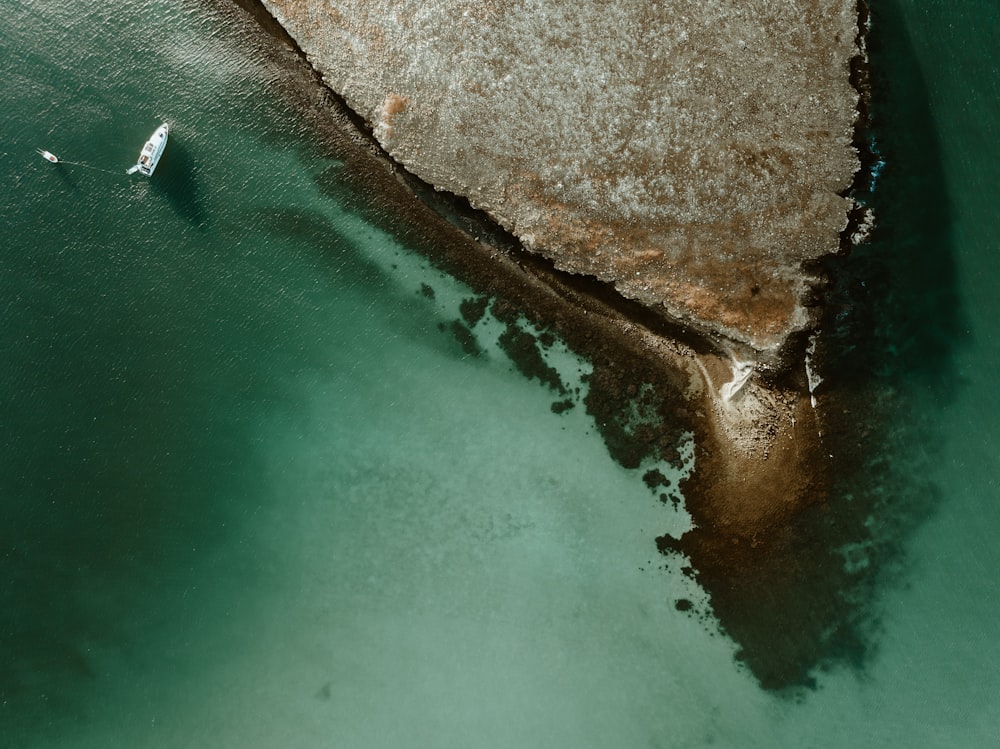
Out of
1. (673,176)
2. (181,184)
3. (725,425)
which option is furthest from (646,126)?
(181,184)

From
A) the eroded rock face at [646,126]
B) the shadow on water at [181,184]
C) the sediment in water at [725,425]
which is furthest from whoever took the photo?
the shadow on water at [181,184]

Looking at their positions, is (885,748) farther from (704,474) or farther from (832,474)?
(704,474)

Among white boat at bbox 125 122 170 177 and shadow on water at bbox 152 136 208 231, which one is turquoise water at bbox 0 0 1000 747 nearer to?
shadow on water at bbox 152 136 208 231

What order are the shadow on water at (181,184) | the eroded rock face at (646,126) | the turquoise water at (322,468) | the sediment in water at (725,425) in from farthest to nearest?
the shadow on water at (181,184), the turquoise water at (322,468), the sediment in water at (725,425), the eroded rock face at (646,126)

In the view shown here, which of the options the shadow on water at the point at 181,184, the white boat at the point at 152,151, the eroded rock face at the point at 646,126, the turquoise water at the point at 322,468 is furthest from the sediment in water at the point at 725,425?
the white boat at the point at 152,151

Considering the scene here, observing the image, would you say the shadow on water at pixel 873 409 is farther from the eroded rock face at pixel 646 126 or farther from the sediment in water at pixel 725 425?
the eroded rock face at pixel 646 126

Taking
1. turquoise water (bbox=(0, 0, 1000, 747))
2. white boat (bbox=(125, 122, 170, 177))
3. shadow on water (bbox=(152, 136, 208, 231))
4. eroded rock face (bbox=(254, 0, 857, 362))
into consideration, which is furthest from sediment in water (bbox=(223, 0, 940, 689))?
white boat (bbox=(125, 122, 170, 177))
